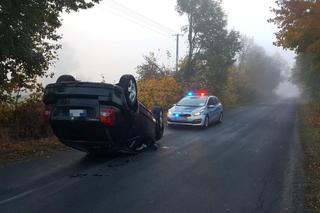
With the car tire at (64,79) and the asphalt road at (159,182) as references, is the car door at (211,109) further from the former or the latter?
the car tire at (64,79)

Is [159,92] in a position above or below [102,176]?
above

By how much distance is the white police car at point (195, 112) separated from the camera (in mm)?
19766

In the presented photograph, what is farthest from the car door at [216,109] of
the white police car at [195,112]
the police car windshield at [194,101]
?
the police car windshield at [194,101]

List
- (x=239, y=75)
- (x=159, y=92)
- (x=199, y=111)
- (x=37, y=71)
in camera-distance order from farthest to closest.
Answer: (x=239, y=75) < (x=159, y=92) < (x=199, y=111) < (x=37, y=71)

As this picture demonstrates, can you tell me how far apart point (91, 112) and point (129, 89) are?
1268 millimetres

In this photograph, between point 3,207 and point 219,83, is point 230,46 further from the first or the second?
point 3,207

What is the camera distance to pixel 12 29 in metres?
11.6

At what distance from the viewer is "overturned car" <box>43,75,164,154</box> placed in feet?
32.5

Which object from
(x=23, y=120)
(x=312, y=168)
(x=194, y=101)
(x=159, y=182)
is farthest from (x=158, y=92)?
(x=159, y=182)

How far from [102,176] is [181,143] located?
19.9 ft

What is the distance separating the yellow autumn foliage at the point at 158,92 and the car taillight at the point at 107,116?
17991 mm

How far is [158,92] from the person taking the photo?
2927 centimetres

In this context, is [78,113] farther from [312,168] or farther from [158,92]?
[158,92]

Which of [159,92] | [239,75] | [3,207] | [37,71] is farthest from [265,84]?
[3,207]
